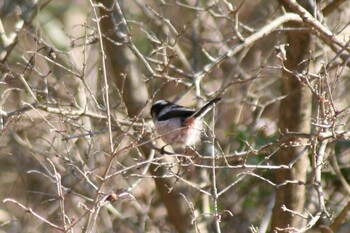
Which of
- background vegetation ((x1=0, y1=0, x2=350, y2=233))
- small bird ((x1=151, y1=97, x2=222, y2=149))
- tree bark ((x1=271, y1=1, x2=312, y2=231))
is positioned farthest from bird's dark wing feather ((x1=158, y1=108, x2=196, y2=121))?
tree bark ((x1=271, y1=1, x2=312, y2=231))

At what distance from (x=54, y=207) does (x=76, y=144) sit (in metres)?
0.86

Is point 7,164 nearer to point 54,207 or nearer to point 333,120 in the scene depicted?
point 54,207

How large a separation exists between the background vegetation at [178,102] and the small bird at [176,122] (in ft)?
0.43

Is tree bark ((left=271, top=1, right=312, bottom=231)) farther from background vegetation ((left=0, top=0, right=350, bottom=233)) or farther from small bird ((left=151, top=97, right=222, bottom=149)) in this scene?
small bird ((left=151, top=97, right=222, bottom=149))

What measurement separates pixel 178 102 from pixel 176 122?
0.73 m

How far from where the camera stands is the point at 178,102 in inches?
278

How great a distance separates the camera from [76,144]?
7219mm

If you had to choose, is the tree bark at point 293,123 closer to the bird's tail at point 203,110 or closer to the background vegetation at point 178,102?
the background vegetation at point 178,102

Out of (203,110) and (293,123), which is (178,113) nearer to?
(203,110)

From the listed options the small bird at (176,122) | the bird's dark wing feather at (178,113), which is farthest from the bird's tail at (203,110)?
the bird's dark wing feather at (178,113)

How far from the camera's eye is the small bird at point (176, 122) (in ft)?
20.1

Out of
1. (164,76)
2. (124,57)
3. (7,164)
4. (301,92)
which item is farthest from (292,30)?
(7,164)

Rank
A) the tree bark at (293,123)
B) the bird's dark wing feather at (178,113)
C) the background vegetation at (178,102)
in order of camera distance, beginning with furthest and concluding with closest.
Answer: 1. the bird's dark wing feather at (178,113)
2. the tree bark at (293,123)
3. the background vegetation at (178,102)

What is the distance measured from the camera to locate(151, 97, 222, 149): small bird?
6113 millimetres
